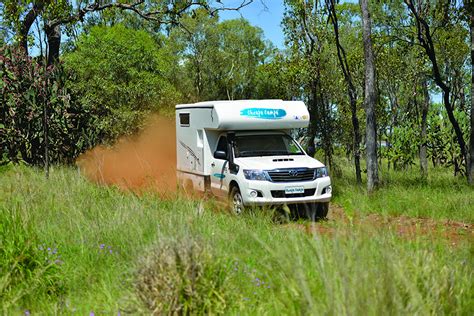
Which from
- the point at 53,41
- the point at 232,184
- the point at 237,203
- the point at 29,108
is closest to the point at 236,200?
the point at 237,203

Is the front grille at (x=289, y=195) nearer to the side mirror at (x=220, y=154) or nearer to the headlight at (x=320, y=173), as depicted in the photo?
the headlight at (x=320, y=173)

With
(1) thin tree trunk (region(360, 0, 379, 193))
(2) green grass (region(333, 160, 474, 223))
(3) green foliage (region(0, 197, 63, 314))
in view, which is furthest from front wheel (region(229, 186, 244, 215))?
(3) green foliage (region(0, 197, 63, 314))

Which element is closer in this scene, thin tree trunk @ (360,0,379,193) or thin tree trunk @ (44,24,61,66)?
thin tree trunk @ (360,0,379,193)

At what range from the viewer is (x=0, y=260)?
639cm

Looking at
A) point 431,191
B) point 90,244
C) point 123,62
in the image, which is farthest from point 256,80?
point 90,244

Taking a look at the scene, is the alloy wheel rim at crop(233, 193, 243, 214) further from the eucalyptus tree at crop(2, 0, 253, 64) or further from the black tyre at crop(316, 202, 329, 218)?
the eucalyptus tree at crop(2, 0, 253, 64)

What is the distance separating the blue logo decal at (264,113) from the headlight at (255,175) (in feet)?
5.74

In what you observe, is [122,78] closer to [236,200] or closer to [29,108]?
[29,108]

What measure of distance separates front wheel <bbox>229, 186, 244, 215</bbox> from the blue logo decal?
186 cm

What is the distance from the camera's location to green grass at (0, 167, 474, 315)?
4.21 m

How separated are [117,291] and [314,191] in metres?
7.44

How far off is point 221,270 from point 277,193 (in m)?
7.18

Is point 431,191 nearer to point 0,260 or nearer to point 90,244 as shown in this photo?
point 90,244

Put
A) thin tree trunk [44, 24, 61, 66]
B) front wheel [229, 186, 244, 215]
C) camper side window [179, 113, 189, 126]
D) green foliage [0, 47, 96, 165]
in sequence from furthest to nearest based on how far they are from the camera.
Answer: thin tree trunk [44, 24, 61, 66]
green foliage [0, 47, 96, 165]
camper side window [179, 113, 189, 126]
front wheel [229, 186, 244, 215]
